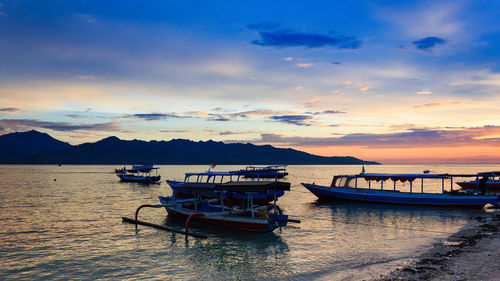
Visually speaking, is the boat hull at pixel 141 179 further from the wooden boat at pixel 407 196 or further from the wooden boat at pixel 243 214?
the wooden boat at pixel 243 214

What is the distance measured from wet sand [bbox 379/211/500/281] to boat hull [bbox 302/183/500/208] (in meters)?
19.1

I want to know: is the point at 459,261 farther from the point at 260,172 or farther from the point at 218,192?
the point at 260,172

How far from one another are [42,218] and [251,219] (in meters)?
24.0

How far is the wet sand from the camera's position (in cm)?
1435

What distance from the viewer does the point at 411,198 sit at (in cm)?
4238

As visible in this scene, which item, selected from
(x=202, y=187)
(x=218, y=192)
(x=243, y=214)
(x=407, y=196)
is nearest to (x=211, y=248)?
(x=243, y=214)

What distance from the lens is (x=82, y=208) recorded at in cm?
4150

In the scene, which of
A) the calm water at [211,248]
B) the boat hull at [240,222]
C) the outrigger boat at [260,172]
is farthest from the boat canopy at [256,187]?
the outrigger boat at [260,172]

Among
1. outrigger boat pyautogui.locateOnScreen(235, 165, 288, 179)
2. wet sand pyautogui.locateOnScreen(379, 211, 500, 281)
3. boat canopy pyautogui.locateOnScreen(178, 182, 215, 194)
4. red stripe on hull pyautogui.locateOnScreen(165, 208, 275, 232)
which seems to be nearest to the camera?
wet sand pyautogui.locateOnScreen(379, 211, 500, 281)

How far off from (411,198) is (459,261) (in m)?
27.9

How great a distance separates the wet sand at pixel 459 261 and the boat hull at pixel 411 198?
19.1 m

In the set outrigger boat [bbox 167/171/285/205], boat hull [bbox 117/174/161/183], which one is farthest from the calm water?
boat hull [bbox 117/174/161/183]

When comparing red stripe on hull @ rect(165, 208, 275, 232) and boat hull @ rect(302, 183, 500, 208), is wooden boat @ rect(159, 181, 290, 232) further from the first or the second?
boat hull @ rect(302, 183, 500, 208)

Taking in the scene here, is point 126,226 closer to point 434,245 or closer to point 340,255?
point 340,255
